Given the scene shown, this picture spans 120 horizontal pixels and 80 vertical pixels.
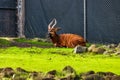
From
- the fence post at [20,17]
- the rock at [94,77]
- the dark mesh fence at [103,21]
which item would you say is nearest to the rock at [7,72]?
the rock at [94,77]

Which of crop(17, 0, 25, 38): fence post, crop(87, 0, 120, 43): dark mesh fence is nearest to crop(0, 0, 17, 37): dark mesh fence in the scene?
crop(17, 0, 25, 38): fence post

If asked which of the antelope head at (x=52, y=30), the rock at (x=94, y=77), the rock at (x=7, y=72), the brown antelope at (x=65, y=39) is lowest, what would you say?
the rock at (x=94, y=77)

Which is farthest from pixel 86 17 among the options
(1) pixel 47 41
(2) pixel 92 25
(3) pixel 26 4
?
(3) pixel 26 4

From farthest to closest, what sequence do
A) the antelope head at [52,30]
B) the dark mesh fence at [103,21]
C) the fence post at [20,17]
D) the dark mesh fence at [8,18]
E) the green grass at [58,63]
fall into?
1. the dark mesh fence at [8,18]
2. the fence post at [20,17]
3. the antelope head at [52,30]
4. the dark mesh fence at [103,21]
5. the green grass at [58,63]

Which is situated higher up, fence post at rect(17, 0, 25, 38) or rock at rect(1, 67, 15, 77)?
fence post at rect(17, 0, 25, 38)

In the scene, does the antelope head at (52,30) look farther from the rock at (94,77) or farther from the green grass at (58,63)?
the rock at (94,77)

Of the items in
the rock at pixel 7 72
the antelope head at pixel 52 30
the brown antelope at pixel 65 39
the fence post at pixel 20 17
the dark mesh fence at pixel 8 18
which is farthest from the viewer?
the dark mesh fence at pixel 8 18

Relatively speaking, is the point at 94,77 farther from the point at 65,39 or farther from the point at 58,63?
the point at 65,39

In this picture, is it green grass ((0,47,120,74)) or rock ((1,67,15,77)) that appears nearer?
rock ((1,67,15,77))

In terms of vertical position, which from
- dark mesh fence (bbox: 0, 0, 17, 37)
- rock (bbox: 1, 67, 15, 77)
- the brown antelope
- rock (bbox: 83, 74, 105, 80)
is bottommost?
rock (bbox: 83, 74, 105, 80)

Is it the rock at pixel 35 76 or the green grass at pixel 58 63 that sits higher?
the green grass at pixel 58 63

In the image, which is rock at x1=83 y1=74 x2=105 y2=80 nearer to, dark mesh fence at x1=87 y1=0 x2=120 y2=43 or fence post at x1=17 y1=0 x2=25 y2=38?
dark mesh fence at x1=87 y1=0 x2=120 y2=43

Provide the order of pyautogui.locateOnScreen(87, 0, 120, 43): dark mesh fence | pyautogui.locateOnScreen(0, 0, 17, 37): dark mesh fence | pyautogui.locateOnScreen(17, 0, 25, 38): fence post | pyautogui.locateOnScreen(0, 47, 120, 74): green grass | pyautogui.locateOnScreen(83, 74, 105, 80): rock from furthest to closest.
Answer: pyautogui.locateOnScreen(0, 0, 17, 37): dark mesh fence < pyautogui.locateOnScreen(17, 0, 25, 38): fence post < pyautogui.locateOnScreen(87, 0, 120, 43): dark mesh fence < pyautogui.locateOnScreen(0, 47, 120, 74): green grass < pyautogui.locateOnScreen(83, 74, 105, 80): rock

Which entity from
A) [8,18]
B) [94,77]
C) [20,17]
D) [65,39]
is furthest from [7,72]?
[8,18]
